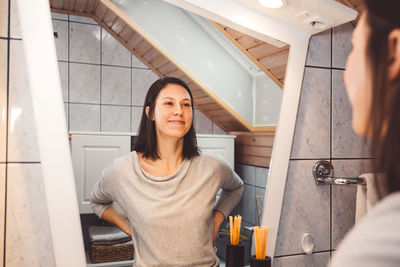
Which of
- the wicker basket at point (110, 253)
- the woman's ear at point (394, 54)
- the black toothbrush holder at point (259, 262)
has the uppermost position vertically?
the woman's ear at point (394, 54)

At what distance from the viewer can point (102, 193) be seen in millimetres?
798

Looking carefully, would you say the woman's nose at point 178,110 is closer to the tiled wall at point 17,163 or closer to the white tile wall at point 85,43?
the white tile wall at point 85,43

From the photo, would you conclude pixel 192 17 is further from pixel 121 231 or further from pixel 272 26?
pixel 121 231

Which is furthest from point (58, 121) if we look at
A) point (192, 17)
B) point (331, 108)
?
point (331, 108)

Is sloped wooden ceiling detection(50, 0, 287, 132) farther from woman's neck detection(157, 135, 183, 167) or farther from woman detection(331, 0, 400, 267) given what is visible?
→ woman detection(331, 0, 400, 267)

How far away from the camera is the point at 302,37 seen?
1.04 m

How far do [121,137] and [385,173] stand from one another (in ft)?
1.80

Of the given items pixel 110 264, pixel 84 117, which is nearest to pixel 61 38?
pixel 84 117

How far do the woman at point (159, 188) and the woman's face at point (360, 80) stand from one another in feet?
1.46

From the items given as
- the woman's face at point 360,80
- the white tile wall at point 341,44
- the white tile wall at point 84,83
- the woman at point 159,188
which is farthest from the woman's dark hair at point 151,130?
the white tile wall at point 341,44

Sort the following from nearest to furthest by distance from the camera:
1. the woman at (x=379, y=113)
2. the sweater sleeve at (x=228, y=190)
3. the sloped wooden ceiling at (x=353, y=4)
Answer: the woman at (x=379, y=113), the sweater sleeve at (x=228, y=190), the sloped wooden ceiling at (x=353, y=4)

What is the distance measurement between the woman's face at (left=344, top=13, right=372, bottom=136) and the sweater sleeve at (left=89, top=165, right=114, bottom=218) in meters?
0.55

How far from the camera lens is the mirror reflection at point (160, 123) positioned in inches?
29.9

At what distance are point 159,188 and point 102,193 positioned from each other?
128 mm
